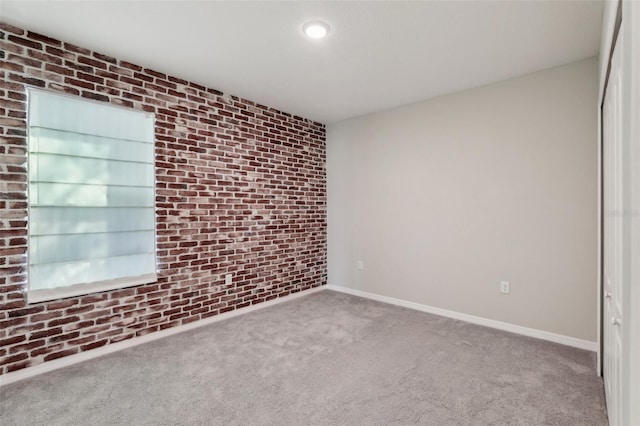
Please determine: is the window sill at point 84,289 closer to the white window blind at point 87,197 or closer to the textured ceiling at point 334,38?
the white window blind at point 87,197

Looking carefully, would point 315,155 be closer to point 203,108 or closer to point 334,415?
point 203,108

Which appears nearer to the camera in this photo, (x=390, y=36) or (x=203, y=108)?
(x=390, y=36)

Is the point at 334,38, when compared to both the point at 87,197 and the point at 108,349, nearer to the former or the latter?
the point at 87,197

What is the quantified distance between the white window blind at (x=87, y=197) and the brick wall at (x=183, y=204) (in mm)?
79

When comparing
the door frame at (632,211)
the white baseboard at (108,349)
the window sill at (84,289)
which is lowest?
the white baseboard at (108,349)

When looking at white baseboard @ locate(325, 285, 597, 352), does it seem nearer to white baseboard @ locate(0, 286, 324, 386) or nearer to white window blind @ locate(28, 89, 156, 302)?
white baseboard @ locate(0, 286, 324, 386)

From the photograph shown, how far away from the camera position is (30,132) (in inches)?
91.6

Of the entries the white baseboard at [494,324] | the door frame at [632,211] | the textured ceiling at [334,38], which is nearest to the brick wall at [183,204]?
the textured ceiling at [334,38]

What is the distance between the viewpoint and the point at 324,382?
2.19 meters

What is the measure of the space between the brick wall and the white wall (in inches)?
35.0

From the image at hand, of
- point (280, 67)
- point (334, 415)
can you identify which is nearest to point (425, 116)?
point (280, 67)

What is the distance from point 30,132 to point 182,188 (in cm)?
120

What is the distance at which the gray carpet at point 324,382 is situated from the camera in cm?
184

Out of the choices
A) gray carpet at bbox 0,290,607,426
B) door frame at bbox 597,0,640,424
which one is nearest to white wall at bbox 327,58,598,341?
gray carpet at bbox 0,290,607,426
